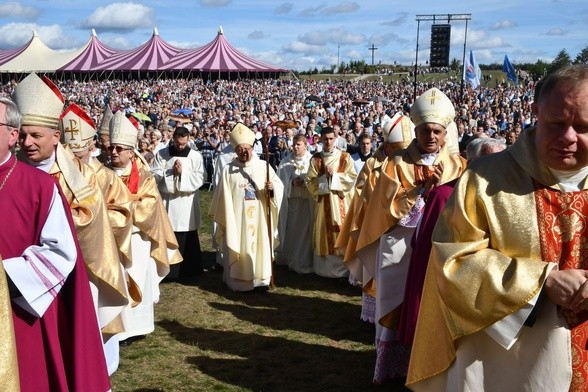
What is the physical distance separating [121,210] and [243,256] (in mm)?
3628

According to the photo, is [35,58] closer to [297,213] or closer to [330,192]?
[297,213]

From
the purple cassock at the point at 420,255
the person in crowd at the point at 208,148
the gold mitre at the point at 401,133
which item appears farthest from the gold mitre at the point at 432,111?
the person in crowd at the point at 208,148

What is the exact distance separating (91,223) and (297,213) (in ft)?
20.1

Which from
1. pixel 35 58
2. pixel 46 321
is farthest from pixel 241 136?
pixel 35 58

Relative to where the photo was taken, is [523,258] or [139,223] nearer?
[523,258]

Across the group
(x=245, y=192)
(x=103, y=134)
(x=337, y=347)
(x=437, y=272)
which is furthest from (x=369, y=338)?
(x=437, y=272)

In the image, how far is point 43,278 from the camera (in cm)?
310

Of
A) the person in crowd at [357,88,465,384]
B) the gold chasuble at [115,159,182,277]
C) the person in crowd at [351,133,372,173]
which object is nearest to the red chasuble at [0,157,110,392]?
the person in crowd at [357,88,465,384]

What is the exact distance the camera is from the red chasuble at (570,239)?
2635 millimetres

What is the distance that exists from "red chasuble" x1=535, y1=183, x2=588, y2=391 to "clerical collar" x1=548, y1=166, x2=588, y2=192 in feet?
0.08

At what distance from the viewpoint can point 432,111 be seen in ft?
17.3

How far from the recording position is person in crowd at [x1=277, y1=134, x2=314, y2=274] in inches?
400

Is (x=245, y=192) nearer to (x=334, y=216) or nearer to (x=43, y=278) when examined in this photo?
(x=334, y=216)

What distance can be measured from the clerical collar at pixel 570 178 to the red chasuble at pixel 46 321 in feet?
7.41
